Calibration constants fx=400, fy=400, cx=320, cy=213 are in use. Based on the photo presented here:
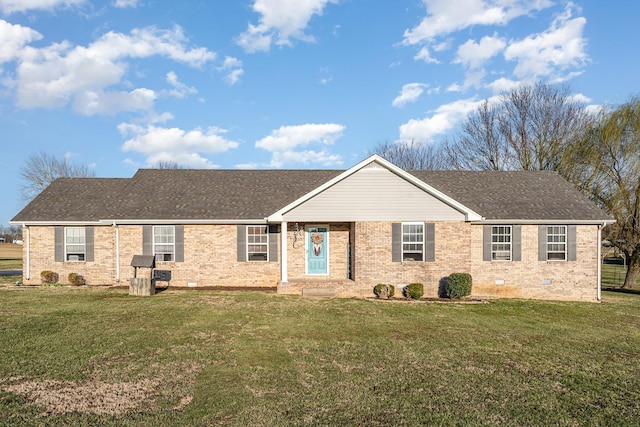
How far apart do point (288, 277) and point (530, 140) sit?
22225 mm

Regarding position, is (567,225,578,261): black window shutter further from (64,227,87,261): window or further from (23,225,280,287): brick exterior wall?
(64,227,87,261): window

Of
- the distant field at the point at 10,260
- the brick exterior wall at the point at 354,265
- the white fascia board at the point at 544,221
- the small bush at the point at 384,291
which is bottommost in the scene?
the distant field at the point at 10,260

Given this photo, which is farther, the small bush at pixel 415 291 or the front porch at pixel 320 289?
the front porch at pixel 320 289

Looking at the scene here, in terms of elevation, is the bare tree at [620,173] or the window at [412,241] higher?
the bare tree at [620,173]

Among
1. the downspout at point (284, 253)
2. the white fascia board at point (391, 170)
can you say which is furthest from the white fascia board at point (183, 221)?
the white fascia board at point (391, 170)

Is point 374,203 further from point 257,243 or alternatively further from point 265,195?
point 265,195

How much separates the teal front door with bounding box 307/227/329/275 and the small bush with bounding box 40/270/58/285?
36.1 feet

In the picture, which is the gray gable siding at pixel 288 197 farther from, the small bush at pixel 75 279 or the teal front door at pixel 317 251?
the small bush at pixel 75 279

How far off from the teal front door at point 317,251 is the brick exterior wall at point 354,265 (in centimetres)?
23

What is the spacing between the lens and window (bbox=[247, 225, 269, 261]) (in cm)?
1694

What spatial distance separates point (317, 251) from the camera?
1695 centimetres

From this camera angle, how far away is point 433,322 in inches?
440

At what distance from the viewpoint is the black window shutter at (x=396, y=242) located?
15.4m

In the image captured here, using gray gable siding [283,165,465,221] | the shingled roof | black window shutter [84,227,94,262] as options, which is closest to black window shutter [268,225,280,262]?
the shingled roof
